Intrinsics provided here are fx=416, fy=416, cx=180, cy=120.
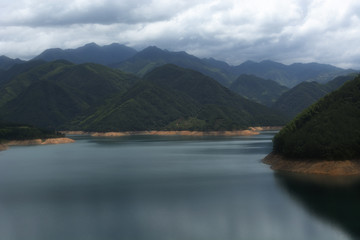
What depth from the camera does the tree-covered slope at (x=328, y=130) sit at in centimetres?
8925

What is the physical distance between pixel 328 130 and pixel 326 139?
4209 mm

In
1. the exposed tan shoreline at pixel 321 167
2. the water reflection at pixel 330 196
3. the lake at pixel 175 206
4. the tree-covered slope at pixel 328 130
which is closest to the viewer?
the lake at pixel 175 206

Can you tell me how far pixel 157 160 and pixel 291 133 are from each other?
47226mm

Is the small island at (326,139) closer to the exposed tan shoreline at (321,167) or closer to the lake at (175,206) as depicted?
the exposed tan shoreline at (321,167)

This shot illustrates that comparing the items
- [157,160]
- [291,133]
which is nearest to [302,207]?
[291,133]

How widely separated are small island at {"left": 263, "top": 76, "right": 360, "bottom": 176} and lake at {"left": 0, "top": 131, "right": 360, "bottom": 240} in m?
7.66

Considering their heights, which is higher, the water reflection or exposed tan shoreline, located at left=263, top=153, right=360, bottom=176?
exposed tan shoreline, located at left=263, top=153, right=360, bottom=176

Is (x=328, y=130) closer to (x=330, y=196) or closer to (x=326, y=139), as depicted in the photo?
(x=326, y=139)

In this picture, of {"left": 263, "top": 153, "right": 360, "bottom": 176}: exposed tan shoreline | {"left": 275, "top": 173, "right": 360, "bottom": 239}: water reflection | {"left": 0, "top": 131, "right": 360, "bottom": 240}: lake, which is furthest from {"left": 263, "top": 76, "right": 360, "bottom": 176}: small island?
{"left": 0, "top": 131, "right": 360, "bottom": 240}: lake

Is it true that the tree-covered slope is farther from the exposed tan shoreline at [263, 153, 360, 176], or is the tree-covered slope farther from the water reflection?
the water reflection

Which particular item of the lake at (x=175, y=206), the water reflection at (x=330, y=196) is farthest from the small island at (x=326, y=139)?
the lake at (x=175, y=206)

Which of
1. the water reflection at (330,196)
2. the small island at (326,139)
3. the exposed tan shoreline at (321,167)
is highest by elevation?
the small island at (326,139)

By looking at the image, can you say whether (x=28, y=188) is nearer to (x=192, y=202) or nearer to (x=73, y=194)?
(x=73, y=194)

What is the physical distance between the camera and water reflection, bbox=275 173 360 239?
5325 centimetres
